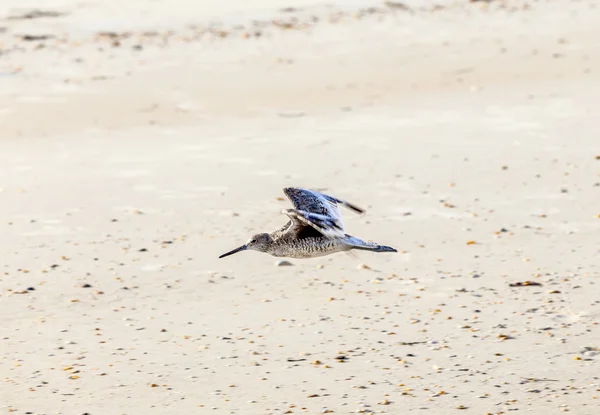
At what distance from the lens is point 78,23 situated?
62.4 feet

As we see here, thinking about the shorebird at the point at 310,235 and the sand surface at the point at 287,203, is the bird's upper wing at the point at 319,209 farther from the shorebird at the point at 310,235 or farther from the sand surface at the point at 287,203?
the sand surface at the point at 287,203

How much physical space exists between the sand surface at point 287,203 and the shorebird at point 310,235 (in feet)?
2.00

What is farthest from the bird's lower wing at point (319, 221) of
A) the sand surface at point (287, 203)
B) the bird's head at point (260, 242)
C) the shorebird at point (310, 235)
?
the sand surface at point (287, 203)

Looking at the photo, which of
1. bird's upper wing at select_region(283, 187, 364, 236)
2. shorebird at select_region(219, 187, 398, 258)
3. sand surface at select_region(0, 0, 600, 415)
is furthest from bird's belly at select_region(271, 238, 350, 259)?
sand surface at select_region(0, 0, 600, 415)

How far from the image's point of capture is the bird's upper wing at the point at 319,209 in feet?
27.8

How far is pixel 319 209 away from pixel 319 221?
622mm

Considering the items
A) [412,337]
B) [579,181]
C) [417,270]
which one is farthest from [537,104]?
[412,337]

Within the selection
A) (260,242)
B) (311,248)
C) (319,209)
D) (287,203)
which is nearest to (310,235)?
(311,248)

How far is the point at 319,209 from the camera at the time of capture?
916cm

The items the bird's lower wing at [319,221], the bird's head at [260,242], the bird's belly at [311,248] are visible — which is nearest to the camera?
the bird's lower wing at [319,221]

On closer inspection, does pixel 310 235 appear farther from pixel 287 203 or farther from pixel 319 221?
pixel 287 203

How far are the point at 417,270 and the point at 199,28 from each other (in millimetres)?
9549

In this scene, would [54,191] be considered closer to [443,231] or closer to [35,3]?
[443,231]

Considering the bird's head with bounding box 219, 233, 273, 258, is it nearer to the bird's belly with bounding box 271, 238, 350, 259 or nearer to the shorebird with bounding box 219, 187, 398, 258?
the shorebird with bounding box 219, 187, 398, 258
